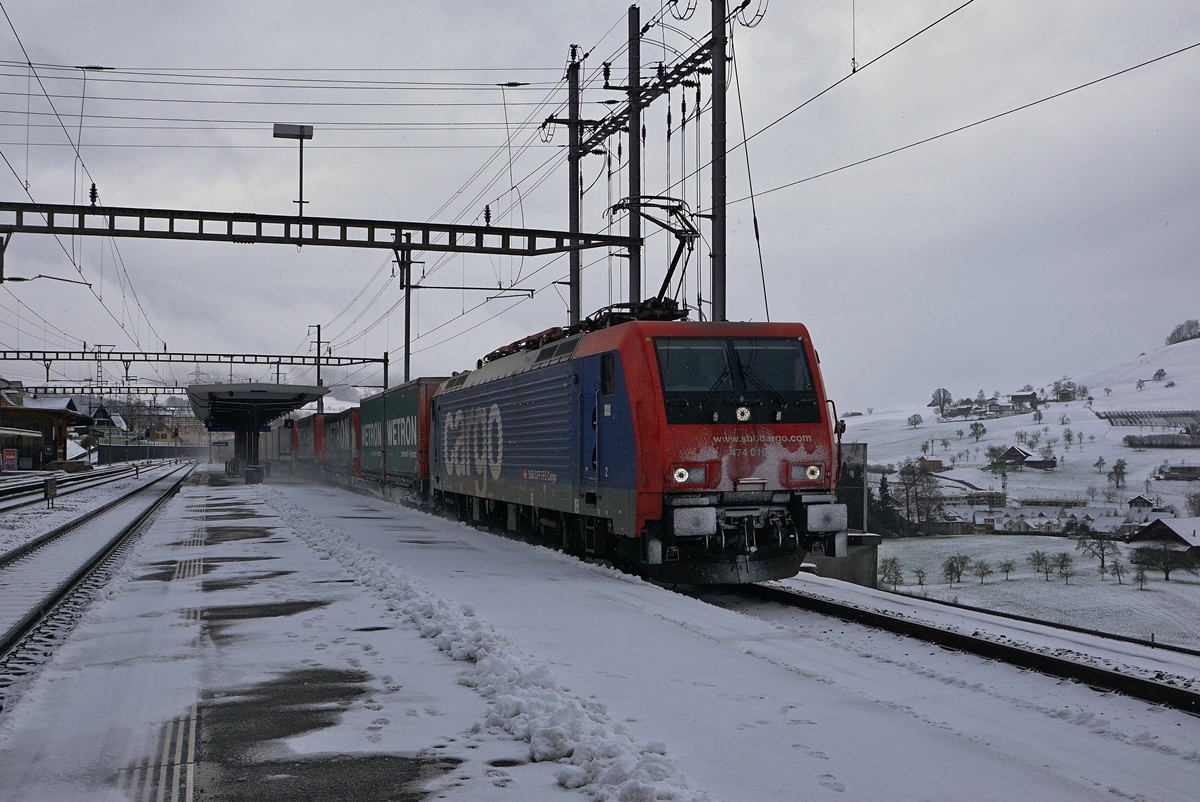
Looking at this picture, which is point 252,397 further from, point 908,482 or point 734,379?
point 908,482

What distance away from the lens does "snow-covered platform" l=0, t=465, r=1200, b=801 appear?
4445mm

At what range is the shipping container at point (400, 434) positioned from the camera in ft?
80.2

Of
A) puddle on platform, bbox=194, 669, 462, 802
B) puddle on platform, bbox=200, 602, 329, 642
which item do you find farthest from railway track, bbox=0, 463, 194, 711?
puddle on platform, bbox=194, 669, 462, 802

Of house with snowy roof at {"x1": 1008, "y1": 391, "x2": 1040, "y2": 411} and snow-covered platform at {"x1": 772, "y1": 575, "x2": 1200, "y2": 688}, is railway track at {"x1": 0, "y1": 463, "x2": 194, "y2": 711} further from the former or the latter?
house with snowy roof at {"x1": 1008, "y1": 391, "x2": 1040, "y2": 411}

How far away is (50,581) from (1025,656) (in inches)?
456

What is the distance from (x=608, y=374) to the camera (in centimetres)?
1154

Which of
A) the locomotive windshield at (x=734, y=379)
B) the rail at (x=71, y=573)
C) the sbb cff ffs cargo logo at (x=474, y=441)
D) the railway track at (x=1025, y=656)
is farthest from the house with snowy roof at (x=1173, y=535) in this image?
the rail at (x=71, y=573)

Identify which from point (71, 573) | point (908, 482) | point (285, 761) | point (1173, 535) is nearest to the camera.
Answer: point (285, 761)

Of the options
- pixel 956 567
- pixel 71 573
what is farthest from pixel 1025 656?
pixel 956 567

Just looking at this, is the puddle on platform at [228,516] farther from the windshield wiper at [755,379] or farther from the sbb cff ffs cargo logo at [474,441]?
the windshield wiper at [755,379]

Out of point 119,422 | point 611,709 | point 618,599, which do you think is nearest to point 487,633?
point 611,709

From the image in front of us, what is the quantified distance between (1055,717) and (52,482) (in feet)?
104

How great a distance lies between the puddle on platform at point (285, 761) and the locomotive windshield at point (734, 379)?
5706 millimetres

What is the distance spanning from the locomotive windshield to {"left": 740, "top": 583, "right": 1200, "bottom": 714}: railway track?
87.5 inches
